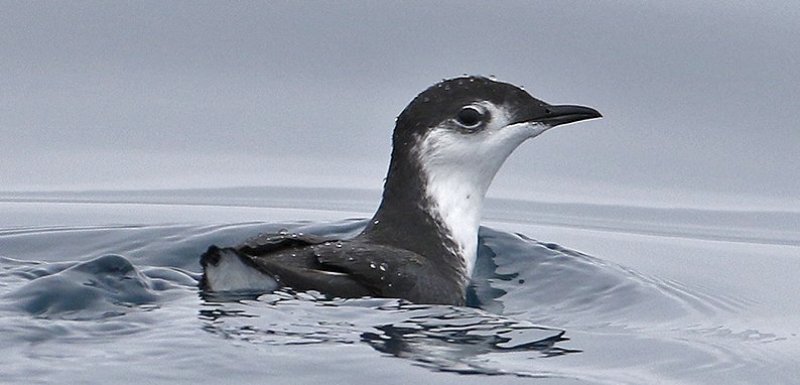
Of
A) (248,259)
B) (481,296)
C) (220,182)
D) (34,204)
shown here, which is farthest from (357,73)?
(248,259)

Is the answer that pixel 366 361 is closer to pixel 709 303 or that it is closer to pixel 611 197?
pixel 709 303

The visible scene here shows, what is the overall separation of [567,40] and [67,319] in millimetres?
4940

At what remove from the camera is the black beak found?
29.9ft

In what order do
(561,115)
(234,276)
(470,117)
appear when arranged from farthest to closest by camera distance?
(561,115) → (470,117) → (234,276)

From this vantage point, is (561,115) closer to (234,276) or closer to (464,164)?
(464,164)

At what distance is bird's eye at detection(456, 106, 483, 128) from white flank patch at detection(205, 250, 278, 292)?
1667 mm

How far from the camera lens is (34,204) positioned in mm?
11031

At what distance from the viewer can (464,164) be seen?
9188mm

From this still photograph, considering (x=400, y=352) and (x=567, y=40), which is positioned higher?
(x=567, y=40)

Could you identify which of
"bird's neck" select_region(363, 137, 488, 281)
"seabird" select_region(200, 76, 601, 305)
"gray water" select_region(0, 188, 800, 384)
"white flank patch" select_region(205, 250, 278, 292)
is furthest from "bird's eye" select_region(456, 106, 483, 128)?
"white flank patch" select_region(205, 250, 278, 292)

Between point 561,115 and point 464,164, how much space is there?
0.52m

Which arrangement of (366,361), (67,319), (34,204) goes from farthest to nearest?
(34,204) < (67,319) < (366,361)

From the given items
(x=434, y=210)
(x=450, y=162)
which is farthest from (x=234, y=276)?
(x=450, y=162)

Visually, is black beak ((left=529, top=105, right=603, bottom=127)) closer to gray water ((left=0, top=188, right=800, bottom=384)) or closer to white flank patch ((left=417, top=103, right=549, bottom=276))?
white flank patch ((left=417, top=103, right=549, bottom=276))
